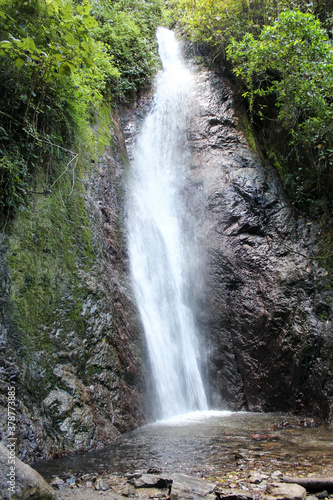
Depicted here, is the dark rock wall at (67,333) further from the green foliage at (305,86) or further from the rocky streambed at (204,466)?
the green foliage at (305,86)

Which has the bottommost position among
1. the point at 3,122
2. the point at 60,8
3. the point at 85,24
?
the point at 3,122

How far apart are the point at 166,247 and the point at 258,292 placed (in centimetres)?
252

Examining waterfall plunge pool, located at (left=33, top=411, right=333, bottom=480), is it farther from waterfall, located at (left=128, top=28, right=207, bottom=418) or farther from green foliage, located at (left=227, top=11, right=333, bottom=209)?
green foliage, located at (left=227, top=11, right=333, bottom=209)

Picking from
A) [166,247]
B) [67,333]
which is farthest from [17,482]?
[166,247]

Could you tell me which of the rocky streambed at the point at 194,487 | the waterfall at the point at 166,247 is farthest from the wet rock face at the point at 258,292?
the rocky streambed at the point at 194,487

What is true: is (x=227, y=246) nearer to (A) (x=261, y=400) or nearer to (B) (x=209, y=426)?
(A) (x=261, y=400)

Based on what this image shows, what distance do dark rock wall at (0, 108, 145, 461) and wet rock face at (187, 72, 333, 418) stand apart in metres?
2.13

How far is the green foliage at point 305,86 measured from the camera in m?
7.71

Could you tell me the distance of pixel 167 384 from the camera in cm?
657

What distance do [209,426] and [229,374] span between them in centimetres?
186

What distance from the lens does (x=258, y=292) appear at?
746cm

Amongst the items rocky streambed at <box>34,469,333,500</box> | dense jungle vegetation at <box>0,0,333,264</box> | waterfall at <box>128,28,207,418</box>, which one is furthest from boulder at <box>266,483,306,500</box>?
dense jungle vegetation at <box>0,0,333,264</box>

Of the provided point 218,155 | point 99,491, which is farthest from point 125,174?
point 99,491

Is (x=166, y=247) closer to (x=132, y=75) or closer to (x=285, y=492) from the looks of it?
(x=285, y=492)
